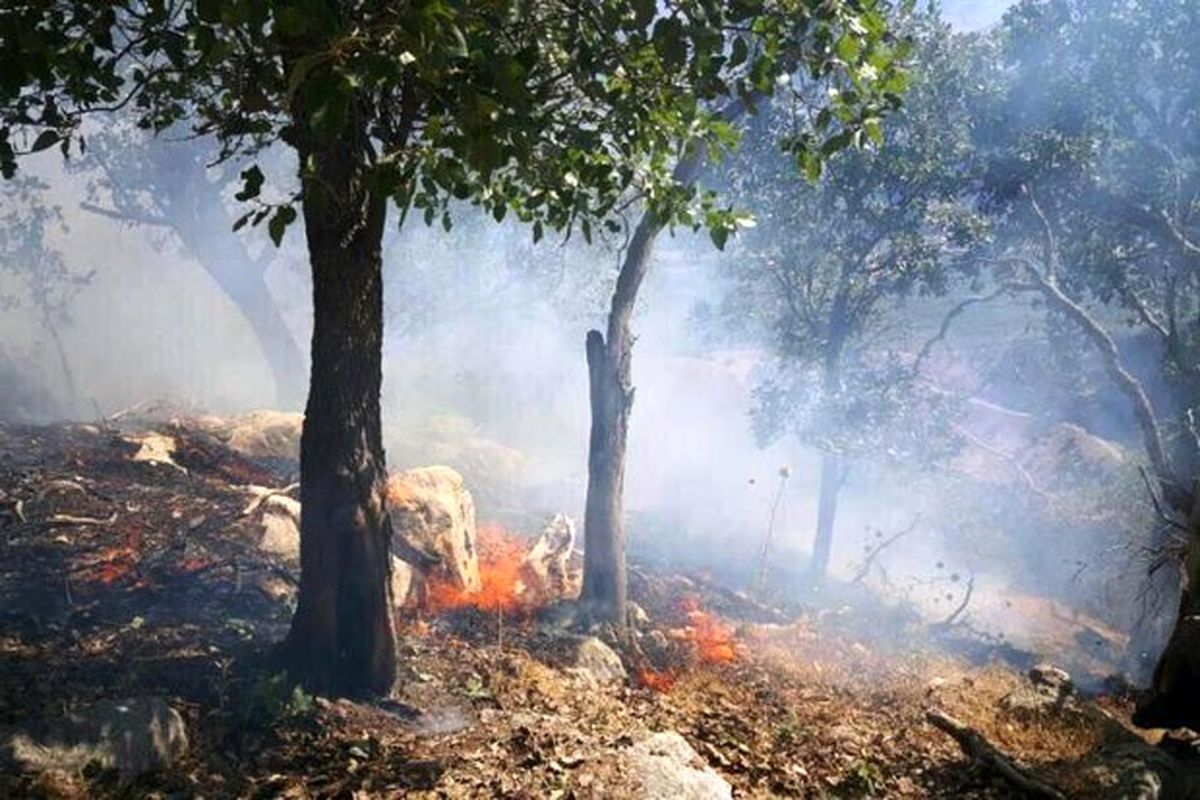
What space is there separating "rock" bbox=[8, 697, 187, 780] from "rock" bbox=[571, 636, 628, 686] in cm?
472

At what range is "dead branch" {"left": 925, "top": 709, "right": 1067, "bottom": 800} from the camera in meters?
6.18

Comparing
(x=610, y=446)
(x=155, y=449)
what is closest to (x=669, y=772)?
(x=610, y=446)

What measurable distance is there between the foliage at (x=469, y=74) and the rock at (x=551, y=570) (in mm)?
8068

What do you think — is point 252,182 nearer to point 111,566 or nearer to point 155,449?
point 111,566

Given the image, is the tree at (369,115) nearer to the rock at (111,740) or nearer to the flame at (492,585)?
the rock at (111,740)

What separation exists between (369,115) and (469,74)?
247cm

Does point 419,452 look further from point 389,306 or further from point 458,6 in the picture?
point 458,6

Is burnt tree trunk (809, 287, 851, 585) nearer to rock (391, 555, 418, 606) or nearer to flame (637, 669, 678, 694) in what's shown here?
flame (637, 669, 678, 694)

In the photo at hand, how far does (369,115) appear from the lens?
5758 mm

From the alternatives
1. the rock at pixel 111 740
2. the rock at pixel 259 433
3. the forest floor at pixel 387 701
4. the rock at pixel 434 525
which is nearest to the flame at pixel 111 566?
the forest floor at pixel 387 701

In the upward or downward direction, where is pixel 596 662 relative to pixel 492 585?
upward

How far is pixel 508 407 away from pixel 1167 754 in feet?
103

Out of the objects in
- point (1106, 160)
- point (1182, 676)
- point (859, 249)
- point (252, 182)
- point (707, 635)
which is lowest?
point (707, 635)

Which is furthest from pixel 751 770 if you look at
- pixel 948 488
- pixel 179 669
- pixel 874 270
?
pixel 948 488
